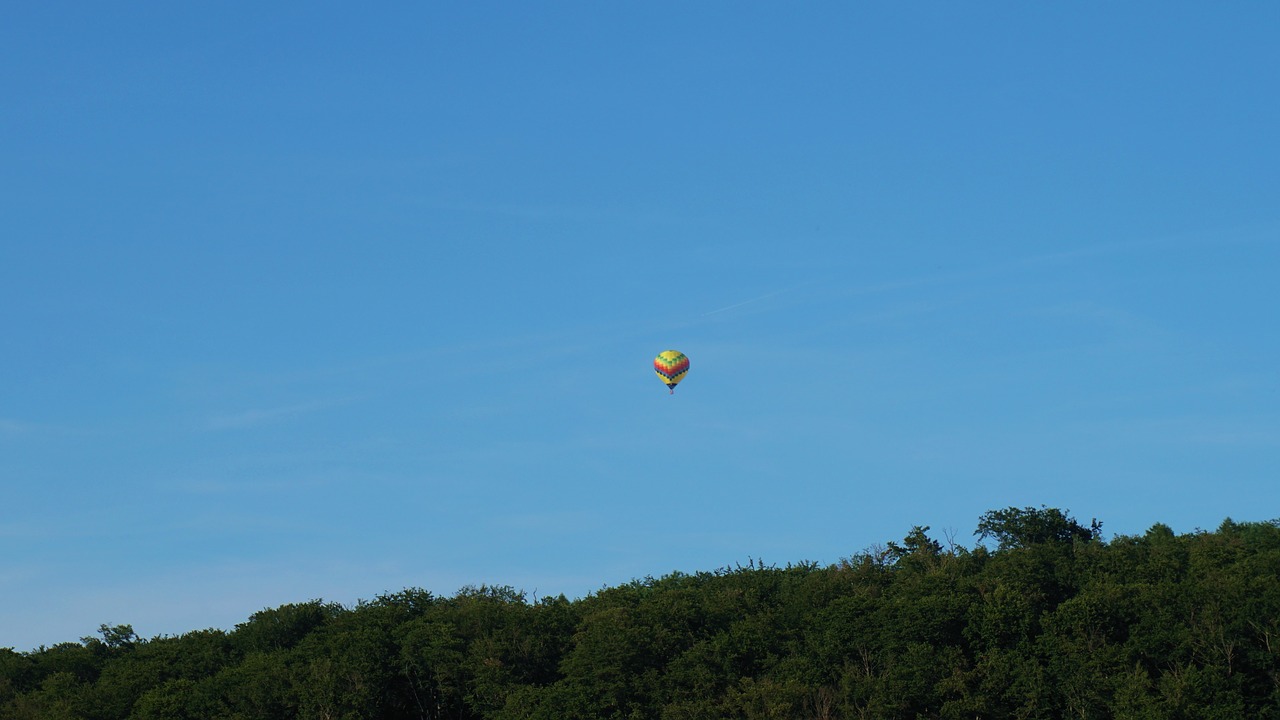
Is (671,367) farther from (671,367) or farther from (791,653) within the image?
(791,653)

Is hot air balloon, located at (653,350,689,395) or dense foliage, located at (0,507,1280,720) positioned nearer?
dense foliage, located at (0,507,1280,720)

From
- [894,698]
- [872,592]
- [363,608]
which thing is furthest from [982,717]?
[363,608]

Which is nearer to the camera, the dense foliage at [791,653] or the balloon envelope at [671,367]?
the dense foliage at [791,653]

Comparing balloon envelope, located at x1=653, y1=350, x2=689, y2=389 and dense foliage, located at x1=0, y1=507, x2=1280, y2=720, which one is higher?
balloon envelope, located at x1=653, y1=350, x2=689, y2=389

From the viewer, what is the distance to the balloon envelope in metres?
128

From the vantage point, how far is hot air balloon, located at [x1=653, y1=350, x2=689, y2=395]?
127500mm

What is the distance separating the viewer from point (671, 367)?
12762 cm

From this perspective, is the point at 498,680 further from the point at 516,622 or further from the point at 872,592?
the point at 872,592

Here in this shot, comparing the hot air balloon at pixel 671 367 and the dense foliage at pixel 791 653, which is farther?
the hot air balloon at pixel 671 367

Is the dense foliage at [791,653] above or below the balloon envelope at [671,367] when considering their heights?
below

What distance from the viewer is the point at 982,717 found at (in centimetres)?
8931

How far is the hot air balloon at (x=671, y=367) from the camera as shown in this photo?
418 feet

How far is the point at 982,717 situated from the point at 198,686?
49527mm

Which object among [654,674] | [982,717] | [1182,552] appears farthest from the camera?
[1182,552]
